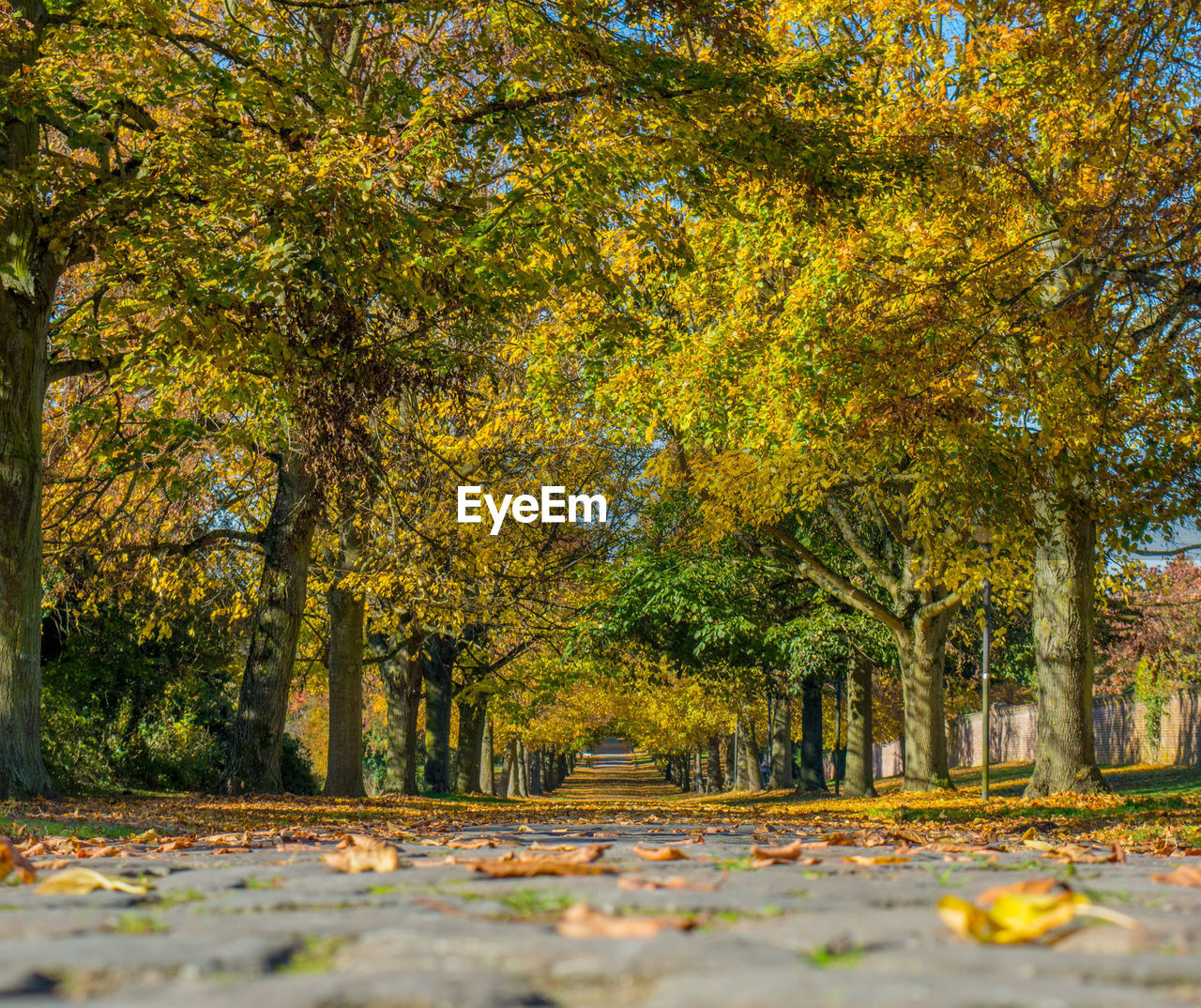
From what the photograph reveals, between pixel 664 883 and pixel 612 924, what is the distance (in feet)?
2.89

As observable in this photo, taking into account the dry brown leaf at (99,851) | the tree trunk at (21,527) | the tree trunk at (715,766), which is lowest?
the tree trunk at (715,766)

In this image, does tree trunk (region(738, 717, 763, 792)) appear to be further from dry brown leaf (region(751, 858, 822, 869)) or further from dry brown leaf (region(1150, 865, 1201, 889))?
dry brown leaf (region(1150, 865, 1201, 889))

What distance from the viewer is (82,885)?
3.03 m

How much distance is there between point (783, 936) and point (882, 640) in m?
20.0

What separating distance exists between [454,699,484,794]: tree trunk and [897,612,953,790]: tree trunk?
35.8ft

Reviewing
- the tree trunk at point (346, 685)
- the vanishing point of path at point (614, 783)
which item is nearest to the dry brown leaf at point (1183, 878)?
the tree trunk at point (346, 685)

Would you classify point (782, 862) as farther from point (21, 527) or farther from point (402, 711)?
point (402, 711)

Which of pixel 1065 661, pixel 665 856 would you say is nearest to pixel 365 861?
pixel 665 856

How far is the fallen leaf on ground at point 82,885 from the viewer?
3.00 metres

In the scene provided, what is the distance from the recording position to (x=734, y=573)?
21.5 m

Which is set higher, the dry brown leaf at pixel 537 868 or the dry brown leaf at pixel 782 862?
the dry brown leaf at pixel 537 868

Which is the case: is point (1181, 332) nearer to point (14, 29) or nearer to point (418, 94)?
point (418, 94)

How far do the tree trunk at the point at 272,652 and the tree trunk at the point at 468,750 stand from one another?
12.1 m

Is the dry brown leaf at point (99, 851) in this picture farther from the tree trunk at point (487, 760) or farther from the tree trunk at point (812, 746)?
the tree trunk at point (487, 760)
